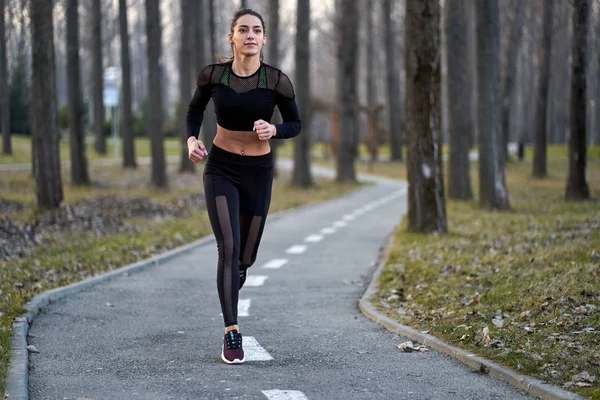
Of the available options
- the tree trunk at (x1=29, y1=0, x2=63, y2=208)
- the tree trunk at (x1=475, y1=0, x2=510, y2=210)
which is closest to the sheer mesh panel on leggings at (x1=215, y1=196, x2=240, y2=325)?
the tree trunk at (x1=29, y1=0, x2=63, y2=208)

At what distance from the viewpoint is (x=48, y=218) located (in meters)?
18.0

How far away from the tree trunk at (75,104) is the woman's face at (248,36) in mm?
22140

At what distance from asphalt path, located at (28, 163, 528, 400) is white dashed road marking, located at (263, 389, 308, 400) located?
2 cm

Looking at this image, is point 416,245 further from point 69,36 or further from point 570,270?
point 69,36

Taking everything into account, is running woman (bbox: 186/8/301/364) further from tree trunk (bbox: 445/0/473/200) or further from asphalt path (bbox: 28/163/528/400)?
tree trunk (bbox: 445/0/473/200)

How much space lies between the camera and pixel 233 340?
6738 mm

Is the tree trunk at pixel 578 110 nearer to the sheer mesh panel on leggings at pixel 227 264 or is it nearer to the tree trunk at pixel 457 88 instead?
the tree trunk at pixel 457 88

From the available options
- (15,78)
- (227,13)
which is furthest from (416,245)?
(227,13)

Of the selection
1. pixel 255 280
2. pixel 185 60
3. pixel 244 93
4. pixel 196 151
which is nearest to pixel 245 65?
pixel 244 93

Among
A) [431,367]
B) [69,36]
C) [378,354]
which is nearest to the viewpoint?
[431,367]

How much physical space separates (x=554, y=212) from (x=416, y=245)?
23.2ft

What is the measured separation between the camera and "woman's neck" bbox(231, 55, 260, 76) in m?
6.84

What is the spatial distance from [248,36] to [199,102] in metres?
0.64

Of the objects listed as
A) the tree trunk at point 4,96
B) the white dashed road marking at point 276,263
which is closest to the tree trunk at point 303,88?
the tree trunk at point 4,96
